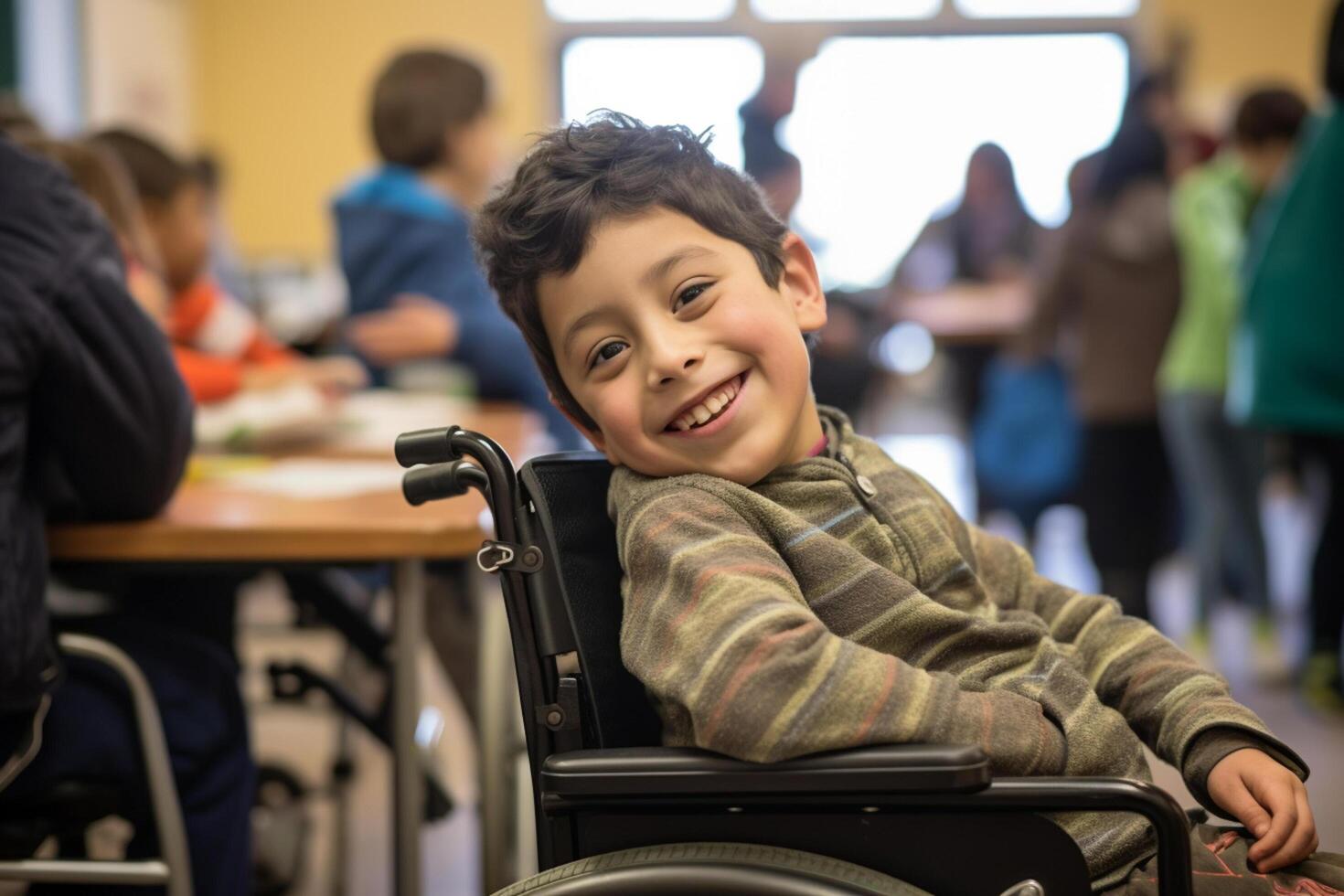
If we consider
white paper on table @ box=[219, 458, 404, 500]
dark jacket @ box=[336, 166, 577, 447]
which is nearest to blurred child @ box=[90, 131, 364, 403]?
dark jacket @ box=[336, 166, 577, 447]

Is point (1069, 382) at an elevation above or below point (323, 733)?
above

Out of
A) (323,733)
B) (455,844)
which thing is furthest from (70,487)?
(323,733)

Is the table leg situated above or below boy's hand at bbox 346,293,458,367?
below

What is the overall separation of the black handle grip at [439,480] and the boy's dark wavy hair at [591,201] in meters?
0.19

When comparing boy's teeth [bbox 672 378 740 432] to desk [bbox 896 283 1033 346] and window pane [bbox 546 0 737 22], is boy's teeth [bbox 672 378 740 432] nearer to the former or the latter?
desk [bbox 896 283 1033 346]

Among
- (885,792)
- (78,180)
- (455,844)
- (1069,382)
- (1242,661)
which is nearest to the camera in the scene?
(885,792)

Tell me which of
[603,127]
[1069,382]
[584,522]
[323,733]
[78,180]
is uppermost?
[603,127]

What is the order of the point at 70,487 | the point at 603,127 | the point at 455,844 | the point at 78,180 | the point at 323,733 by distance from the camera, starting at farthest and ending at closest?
the point at 323,733
the point at 455,844
the point at 78,180
the point at 70,487
the point at 603,127

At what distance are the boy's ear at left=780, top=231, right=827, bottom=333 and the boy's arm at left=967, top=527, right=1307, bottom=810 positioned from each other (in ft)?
0.80

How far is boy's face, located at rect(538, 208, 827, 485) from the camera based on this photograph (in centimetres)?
109

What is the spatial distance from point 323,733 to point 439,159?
1.55m

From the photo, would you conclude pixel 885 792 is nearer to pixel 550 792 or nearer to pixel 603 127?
pixel 550 792

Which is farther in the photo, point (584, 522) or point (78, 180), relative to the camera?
point (78, 180)

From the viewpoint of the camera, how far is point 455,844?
8.86 ft
